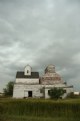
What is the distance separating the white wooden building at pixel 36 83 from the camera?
2554 inches

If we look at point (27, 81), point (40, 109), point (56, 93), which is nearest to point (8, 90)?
point (27, 81)

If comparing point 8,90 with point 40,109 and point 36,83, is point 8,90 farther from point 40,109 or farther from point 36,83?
point 40,109

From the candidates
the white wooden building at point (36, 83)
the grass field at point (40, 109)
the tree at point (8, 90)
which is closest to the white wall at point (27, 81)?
the white wooden building at point (36, 83)

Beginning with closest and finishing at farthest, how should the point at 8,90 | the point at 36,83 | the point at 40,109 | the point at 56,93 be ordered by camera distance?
the point at 40,109
the point at 56,93
the point at 36,83
the point at 8,90

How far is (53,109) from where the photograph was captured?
102 feet

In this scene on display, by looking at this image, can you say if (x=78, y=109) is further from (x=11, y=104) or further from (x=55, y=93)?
(x=55, y=93)

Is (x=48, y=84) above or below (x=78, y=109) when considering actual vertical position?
above

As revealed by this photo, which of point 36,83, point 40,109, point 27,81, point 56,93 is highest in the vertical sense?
point 27,81

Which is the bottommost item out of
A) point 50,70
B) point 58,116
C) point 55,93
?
point 58,116

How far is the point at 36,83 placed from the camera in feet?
228

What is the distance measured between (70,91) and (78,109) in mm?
33250

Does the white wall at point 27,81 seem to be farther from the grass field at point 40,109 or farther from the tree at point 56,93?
the grass field at point 40,109

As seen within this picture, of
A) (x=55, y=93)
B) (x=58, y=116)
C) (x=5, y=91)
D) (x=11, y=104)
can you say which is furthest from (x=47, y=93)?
(x=58, y=116)

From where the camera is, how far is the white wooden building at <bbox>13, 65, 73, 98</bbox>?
64.9 metres
